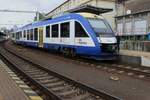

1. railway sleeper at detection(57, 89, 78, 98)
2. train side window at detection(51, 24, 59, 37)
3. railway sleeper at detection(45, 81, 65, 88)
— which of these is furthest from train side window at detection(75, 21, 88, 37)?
railway sleeper at detection(57, 89, 78, 98)

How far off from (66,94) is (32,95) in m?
0.99

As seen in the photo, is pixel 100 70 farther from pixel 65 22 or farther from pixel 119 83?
pixel 65 22

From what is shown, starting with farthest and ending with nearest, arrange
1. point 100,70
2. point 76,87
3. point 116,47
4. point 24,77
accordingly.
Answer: point 116,47
point 100,70
point 24,77
point 76,87

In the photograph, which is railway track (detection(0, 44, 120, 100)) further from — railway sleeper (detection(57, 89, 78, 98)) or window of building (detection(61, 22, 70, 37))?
window of building (detection(61, 22, 70, 37))

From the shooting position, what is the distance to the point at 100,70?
1500 centimetres

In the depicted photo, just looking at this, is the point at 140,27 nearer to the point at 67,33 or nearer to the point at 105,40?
the point at 67,33

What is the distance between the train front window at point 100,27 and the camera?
18.4 m

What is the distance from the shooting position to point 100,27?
746 inches

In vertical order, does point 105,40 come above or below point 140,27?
below

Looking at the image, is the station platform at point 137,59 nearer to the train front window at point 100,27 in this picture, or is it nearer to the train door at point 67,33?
the train front window at point 100,27

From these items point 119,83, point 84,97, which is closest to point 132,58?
point 119,83

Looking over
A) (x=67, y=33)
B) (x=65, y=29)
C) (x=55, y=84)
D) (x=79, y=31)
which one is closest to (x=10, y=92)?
(x=55, y=84)

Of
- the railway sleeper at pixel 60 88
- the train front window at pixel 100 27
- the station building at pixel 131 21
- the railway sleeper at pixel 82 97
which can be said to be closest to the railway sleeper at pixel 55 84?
the railway sleeper at pixel 60 88

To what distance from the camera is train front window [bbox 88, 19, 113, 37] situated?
18.4 m
